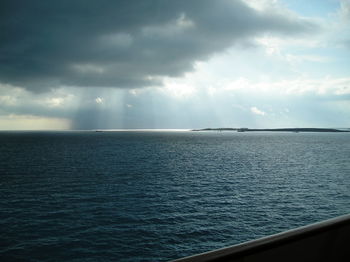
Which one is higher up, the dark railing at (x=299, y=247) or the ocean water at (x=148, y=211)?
the dark railing at (x=299, y=247)

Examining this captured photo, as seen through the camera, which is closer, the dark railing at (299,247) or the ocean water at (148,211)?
the dark railing at (299,247)

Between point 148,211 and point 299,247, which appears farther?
point 148,211

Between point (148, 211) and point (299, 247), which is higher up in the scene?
point (299, 247)

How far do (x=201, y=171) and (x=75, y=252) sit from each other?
36.6 m

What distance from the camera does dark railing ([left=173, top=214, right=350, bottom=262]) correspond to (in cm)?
205

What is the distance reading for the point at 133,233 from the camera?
21.4m

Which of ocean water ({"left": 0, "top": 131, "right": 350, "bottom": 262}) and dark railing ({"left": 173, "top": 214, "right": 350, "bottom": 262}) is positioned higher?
dark railing ({"left": 173, "top": 214, "right": 350, "bottom": 262})

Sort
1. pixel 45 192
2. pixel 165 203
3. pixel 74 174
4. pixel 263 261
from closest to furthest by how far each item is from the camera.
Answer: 1. pixel 263 261
2. pixel 165 203
3. pixel 45 192
4. pixel 74 174

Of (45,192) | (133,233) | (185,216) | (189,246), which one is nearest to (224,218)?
(185,216)

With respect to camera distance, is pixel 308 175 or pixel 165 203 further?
pixel 308 175

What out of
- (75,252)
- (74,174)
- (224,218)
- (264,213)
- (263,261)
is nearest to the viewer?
(263,261)

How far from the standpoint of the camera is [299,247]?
102 inches

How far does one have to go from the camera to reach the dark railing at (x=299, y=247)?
80.6 inches

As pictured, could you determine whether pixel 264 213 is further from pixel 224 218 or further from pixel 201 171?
pixel 201 171
